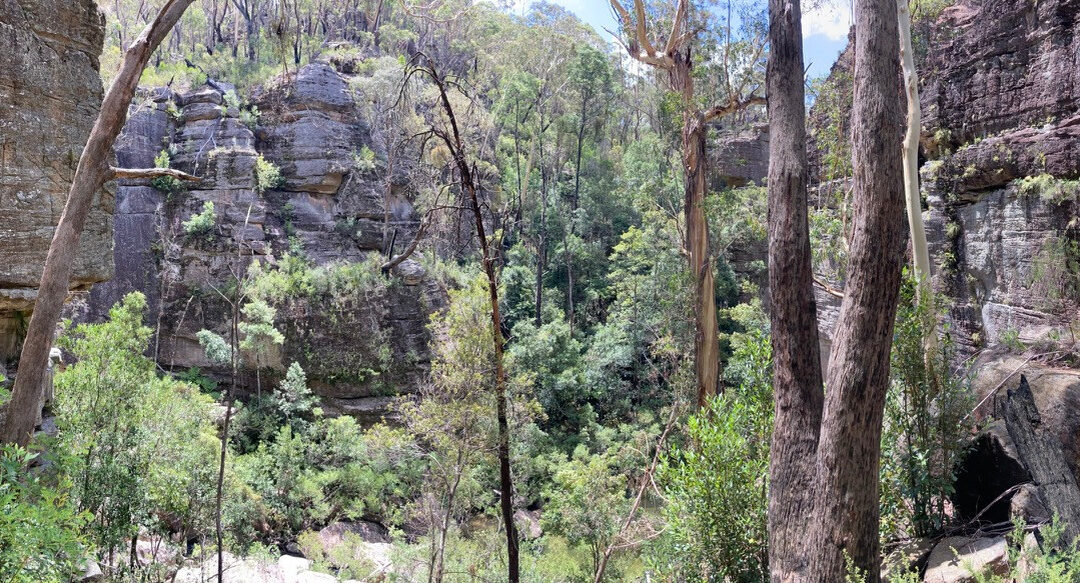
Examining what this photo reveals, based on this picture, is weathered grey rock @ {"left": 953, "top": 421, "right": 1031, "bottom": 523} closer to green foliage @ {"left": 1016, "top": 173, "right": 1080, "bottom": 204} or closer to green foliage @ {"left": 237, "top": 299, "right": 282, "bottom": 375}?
green foliage @ {"left": 1016, "top": 173, "right": 1080, "bottom": 204}

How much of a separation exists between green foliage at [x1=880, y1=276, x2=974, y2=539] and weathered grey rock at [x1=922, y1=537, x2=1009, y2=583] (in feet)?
0.98

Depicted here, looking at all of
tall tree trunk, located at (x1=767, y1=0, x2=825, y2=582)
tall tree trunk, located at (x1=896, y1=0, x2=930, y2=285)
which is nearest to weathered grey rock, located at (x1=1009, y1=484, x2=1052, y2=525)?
tall tree trunk, located at (x1=767, y1=0, x2=825, y2=582)

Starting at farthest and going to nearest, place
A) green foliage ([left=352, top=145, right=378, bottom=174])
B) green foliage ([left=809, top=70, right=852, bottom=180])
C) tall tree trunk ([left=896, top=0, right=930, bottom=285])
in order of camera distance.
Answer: green foliage ([left=352, top=145, right=378, bottom=174]) < green foliage ([left=809, top=70, right=852, bottom=180]) < tall tree trunk ([left=896, top=0, right=930, bottom=285])

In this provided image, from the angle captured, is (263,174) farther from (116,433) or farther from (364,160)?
(116,433)

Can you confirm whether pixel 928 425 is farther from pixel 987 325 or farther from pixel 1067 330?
pixel 987 325

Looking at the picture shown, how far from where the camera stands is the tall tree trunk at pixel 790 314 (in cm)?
397

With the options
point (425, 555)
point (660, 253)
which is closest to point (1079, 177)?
point (425, 555)

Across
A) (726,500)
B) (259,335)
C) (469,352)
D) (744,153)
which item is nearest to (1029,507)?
(726,500)

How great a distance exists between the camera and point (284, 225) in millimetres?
18391

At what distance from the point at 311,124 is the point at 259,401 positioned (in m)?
8.28

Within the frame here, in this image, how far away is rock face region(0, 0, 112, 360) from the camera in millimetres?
5117

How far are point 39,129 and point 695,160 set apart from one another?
741 cm

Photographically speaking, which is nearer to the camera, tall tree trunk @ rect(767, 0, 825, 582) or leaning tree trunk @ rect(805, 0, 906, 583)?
leaning tree trunk @ rect(805, 0, 906, 583)

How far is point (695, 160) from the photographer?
29.8 feet
